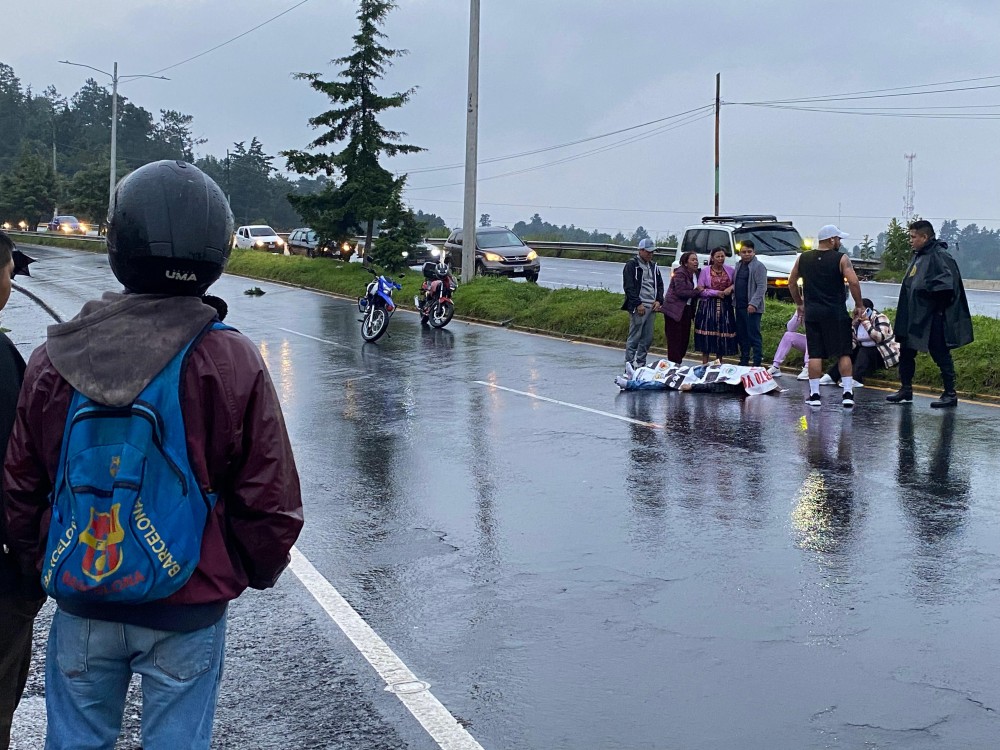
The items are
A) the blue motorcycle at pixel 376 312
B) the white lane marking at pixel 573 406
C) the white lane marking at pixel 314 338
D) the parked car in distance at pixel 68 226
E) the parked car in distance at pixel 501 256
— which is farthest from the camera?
the parked car in distance at pixel 68 226

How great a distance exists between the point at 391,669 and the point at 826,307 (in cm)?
901

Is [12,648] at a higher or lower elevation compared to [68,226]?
lower

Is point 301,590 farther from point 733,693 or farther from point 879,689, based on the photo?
point 879,689

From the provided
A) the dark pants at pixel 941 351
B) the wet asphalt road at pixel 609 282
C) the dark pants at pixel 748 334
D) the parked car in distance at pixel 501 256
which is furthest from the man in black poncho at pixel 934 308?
the parked car in distance at pixel 501 256

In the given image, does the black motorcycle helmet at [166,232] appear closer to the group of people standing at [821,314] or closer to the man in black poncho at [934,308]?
the group of people standing at [821,314]

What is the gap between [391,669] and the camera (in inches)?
200

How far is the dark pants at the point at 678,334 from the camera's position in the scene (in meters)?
16.0

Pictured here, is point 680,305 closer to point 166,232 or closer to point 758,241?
point 758,241

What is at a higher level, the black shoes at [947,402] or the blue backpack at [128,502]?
the blue backpack at [128,502]

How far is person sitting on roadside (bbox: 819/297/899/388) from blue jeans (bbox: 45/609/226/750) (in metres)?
12.6

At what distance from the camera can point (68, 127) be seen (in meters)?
143

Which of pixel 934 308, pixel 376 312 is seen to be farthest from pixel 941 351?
pixel 376 312

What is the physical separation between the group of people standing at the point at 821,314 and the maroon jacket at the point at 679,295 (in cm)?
1

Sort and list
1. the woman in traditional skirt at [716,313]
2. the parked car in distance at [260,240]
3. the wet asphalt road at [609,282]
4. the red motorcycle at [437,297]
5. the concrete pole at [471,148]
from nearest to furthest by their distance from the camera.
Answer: the woman in traditional skirt at [716,313], the red motorcycle at [437,297], the wet asphalt road at [609,282], the concrete pole at [471,148], the parked car in distance at [260,240]
